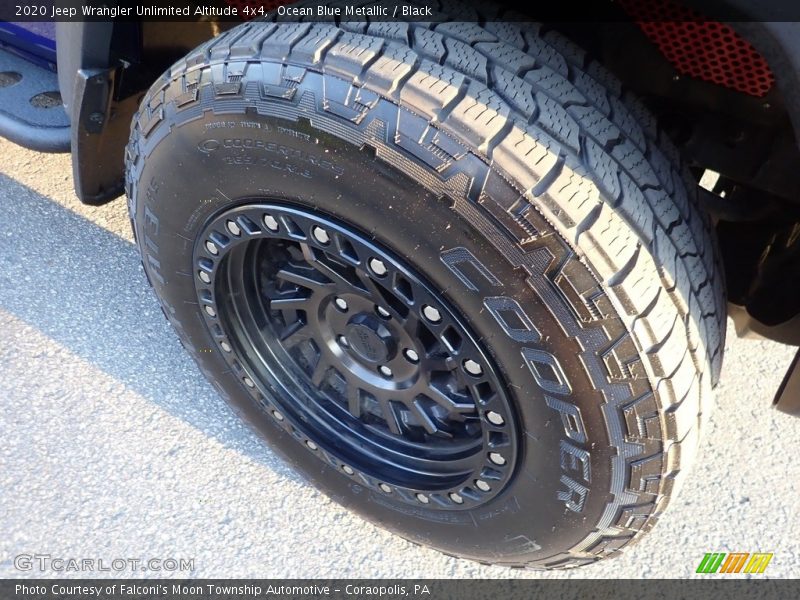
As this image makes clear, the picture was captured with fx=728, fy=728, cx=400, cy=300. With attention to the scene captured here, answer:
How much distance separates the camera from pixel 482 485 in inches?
58.8

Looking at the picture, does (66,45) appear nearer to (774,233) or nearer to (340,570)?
(340,570)

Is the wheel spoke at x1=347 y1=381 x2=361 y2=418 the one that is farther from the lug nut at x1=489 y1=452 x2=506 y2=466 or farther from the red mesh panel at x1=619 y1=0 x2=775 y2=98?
the red mesh panel at x1=619 y1=0 x2=775 y2=98

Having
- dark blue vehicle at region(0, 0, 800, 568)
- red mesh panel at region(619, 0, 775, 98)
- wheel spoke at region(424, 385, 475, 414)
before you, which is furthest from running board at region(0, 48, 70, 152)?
red mesh panel at region(619, 0, 775, 98)

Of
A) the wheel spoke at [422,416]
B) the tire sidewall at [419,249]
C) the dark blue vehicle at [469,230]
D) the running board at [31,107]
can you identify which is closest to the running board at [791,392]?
the dark blue vehicle at [469,230]

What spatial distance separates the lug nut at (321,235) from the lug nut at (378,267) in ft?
0.30

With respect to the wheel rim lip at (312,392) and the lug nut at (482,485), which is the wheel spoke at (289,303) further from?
the lug nut at (482,485)

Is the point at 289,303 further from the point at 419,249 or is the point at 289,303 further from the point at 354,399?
the point at 419,249

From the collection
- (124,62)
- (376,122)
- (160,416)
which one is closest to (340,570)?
(160,416)

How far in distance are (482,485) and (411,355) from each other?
30cm

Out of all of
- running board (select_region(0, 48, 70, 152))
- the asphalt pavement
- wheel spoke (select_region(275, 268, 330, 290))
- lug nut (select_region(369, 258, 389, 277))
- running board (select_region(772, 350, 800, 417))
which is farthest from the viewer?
running board (select_region(0, 48, 70, 152))

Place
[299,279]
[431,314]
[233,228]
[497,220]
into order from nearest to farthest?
[497,220] → [431,314] → [233,228] → [299,279]

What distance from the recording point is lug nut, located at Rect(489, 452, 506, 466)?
1.42 meters

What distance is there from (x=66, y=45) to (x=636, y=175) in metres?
1.30

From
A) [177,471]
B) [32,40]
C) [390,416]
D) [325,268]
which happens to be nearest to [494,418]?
[390,416]
